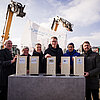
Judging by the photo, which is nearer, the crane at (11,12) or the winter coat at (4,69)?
the winter coat at (4,69)

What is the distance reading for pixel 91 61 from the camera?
178 centimetres

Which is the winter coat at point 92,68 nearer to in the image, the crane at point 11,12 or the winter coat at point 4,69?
the winter coat at point 4,69

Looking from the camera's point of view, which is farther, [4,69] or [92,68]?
[4,69]

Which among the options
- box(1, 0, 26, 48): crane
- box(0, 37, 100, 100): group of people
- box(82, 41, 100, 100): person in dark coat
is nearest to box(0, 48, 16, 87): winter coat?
box(0, 37, 100, 100): group of people

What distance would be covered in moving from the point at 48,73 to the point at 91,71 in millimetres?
690

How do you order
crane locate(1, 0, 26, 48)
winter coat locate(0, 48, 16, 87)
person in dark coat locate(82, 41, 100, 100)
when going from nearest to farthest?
1. person in dark coat locate(82, 41, 100, 100)
2. winter coat locate(0, 48, 16, 87)
3. crane locate(1, 0, 26, 48)

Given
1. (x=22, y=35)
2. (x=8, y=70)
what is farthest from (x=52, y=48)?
(x=22, y=35)

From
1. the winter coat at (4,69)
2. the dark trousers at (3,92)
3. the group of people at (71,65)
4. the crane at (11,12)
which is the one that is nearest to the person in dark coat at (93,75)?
the group of people at (71,65)

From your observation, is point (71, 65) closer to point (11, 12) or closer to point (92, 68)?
point (92, 68)

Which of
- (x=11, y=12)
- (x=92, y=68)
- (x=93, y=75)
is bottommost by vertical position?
(x=93, y=75)

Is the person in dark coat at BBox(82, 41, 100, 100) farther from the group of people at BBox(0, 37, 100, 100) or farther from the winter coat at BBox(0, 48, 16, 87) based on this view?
the winter coat at BBox(0, 48, 16, 87)

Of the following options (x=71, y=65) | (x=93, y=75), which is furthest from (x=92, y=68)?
(x=71, y=65)

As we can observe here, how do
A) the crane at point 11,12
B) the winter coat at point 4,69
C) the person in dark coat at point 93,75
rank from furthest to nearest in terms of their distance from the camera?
the crane at point 11,12 < the winter coat at point 4,69 < the person in dark coat at point 93,75

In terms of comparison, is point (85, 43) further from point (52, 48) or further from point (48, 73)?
point (48, 73)
